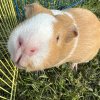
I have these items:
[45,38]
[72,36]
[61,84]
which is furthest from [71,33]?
[61,84]

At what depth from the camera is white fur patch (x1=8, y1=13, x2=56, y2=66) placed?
193 centimetres

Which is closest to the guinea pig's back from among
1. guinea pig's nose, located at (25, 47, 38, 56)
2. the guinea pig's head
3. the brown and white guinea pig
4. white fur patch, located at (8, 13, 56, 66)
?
the brown and white guinea pig

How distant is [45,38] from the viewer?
198 cm

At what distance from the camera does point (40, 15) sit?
2113 millimetres

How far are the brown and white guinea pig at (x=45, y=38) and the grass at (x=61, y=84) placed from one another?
1.32ft

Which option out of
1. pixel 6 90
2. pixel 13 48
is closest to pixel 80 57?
pixel 6 90

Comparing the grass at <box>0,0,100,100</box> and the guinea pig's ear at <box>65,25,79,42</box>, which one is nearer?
the guinea pig's ear at <box>65,25,79,42</box>

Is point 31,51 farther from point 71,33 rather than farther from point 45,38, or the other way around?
point 71,33

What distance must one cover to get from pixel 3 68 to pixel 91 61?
82 cm

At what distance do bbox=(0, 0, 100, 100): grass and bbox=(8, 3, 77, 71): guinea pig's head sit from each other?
71cm

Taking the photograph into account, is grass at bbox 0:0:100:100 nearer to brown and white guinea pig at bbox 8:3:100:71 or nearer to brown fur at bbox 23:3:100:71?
brown fur at bbox 23:3:100:71

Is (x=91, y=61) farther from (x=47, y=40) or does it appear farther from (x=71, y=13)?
(x=47, y=40)

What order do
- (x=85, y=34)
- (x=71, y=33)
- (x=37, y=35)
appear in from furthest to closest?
(x=85, y=34) < (x=71, y=33) < (x=37, y=35)

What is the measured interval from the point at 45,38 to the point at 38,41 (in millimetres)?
58
